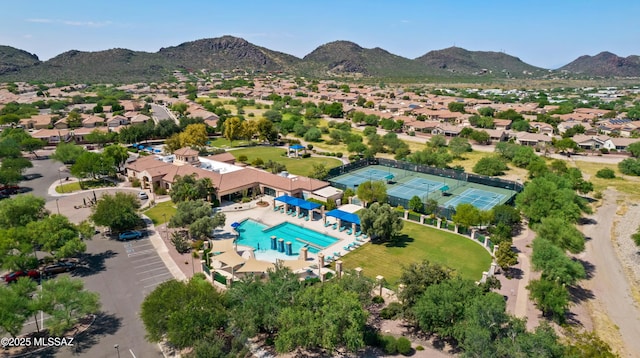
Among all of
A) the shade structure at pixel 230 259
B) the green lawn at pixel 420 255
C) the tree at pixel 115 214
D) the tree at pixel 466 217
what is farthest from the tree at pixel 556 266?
the tree at pixel 115 214

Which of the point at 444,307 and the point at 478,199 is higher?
the point at 444,307

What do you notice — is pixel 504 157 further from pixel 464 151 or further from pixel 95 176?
pixel 95 176

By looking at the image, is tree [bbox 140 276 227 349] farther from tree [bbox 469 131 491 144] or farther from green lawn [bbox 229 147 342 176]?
tree [bbox 469 131 491 144]

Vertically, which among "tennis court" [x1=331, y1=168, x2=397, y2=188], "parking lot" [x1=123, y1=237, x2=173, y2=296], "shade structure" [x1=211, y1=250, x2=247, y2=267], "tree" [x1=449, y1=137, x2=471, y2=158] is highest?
"tree" [x1=449, y1=137, x2=471, y2=158]

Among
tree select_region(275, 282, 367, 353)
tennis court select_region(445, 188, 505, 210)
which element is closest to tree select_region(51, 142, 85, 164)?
tree select_region(275, 282, 367, 353)

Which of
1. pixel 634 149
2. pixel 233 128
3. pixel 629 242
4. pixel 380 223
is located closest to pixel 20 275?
pixel 380 223

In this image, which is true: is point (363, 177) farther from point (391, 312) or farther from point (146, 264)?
point (146, 264)
